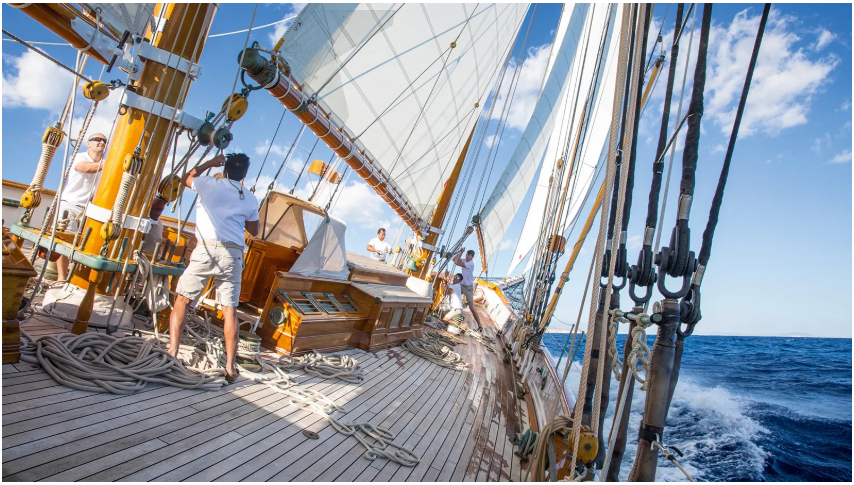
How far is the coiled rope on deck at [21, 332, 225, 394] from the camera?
92.3 inches

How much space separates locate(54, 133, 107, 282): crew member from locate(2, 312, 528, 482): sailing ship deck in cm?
102

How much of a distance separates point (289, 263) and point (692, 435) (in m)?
8.74

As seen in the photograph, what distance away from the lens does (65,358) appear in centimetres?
239

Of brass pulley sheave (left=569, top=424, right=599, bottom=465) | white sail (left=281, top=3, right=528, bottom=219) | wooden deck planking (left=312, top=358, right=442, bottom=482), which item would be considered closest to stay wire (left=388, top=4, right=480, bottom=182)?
white sail (left=281, top=3, right=528, bottom=219)

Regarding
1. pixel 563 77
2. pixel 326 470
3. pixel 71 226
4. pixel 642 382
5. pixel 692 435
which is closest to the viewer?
pixel 642 382

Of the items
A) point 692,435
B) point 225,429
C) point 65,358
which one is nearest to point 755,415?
point 692,435

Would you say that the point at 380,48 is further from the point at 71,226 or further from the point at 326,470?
the point at 326,470

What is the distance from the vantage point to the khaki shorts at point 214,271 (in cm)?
291

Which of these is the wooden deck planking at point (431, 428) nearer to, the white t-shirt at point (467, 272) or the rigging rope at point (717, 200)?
the rigging rope at point (717, 200)

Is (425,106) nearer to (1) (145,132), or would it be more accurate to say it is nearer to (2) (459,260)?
(2) (459,260)

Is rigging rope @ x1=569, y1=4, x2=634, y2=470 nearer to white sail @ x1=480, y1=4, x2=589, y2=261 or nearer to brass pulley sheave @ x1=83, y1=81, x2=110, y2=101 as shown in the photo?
brass pulley sheave @ x1=83, y1=81, x2=110, y2=101

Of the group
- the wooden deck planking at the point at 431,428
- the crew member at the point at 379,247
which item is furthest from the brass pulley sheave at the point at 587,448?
the crew member at the point at 379,247

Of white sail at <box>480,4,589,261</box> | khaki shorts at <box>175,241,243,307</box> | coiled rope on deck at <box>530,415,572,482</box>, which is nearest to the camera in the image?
coiled rope on deck at <box>530,415,572,482</box>

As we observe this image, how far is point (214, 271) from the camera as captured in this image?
2.97m
